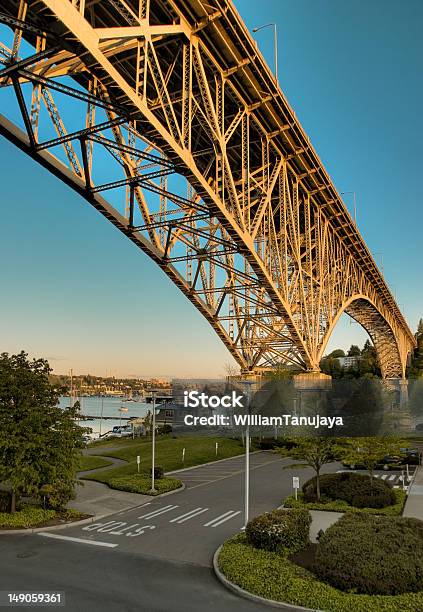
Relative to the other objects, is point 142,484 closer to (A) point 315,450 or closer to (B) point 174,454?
(A) point 315,450

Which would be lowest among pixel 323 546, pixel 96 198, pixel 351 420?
pixel 323 546

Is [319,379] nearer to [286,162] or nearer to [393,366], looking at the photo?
[286,162]

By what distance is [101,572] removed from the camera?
13469mm

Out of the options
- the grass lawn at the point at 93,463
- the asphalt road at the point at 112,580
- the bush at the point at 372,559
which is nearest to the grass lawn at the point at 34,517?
the asphalt road at the point at 112,580

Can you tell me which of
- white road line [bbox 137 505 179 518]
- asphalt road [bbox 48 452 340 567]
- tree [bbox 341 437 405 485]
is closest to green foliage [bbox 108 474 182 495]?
asphalt road [bbox 48 452 340 567]

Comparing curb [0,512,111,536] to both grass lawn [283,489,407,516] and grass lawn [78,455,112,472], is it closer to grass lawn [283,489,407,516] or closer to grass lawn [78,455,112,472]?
grass lawn [283,489,407,516]

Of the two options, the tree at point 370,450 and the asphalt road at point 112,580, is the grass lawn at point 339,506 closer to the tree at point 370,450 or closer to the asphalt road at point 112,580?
the tree at point 370,450

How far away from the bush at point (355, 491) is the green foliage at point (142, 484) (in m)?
7.25

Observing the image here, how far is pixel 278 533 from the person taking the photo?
47.6 feet

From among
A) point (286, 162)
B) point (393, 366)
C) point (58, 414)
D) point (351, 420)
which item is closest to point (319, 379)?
point (351, 420)

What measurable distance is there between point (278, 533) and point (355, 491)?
9.35 meters

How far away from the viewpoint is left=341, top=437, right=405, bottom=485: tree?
23391 millimetres

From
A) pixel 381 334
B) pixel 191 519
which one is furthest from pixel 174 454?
pixel 381 334

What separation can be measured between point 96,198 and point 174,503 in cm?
1452
